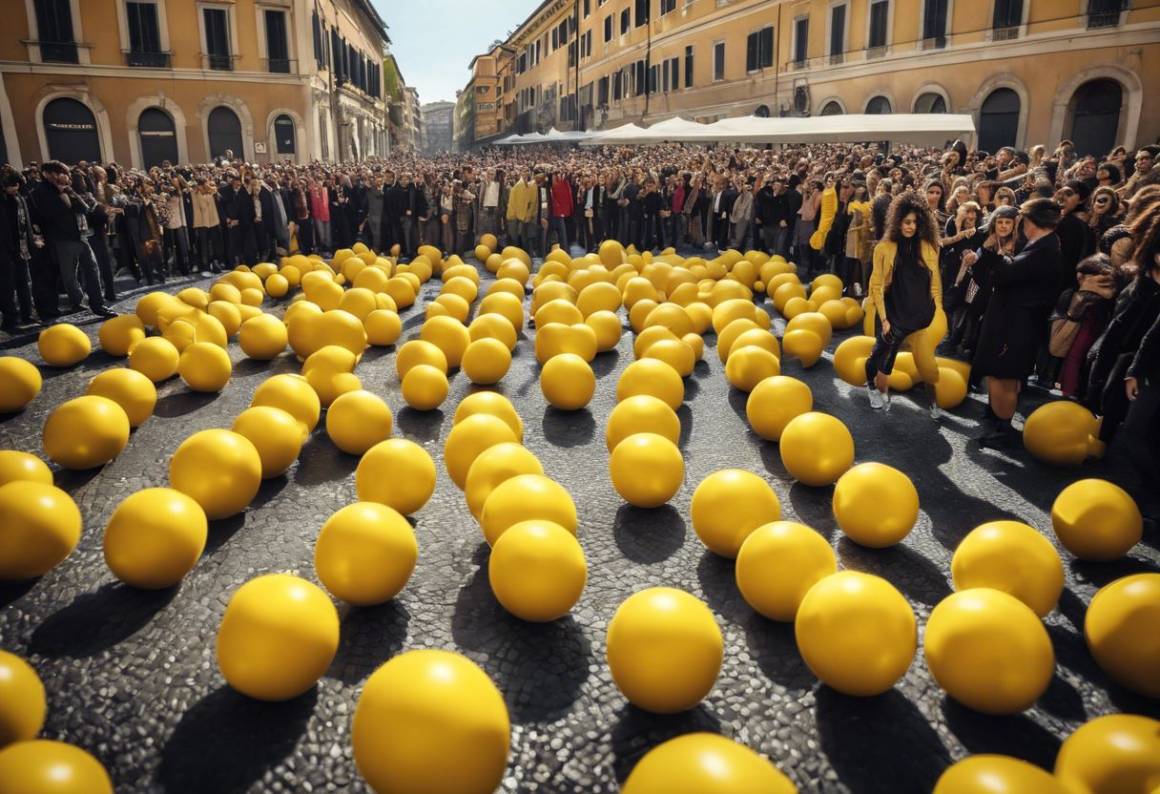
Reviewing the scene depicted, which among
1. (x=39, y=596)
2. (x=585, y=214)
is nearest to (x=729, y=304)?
(x=39, y=596)

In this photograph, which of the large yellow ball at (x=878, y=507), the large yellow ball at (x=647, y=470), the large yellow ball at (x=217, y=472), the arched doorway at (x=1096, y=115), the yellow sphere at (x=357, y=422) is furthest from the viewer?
the arched doorway at (x=1096, y=115)

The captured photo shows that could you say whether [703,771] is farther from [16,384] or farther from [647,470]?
[16,384]

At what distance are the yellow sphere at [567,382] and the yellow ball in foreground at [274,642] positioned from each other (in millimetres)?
4215

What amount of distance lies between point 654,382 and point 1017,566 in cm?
370

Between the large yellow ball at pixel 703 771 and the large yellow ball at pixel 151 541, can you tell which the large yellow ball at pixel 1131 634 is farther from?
the large yellow ball at pixel 151 541

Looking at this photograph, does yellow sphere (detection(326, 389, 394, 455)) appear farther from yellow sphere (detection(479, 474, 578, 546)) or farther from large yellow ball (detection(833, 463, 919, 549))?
large yellow ball (detection(833, 463, 919, 549))

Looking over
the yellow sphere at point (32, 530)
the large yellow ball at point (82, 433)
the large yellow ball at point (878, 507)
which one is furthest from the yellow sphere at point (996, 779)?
the large yellow ball at point (82, 433)

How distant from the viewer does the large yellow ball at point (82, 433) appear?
5965mm

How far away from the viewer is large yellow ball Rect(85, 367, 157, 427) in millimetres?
6859

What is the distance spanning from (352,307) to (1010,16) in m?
30.6

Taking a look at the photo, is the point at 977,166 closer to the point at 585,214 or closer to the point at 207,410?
the point at 585,214

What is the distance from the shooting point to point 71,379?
8.56 meters

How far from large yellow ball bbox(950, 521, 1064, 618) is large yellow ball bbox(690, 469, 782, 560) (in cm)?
119

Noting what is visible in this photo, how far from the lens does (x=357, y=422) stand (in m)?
6.39
